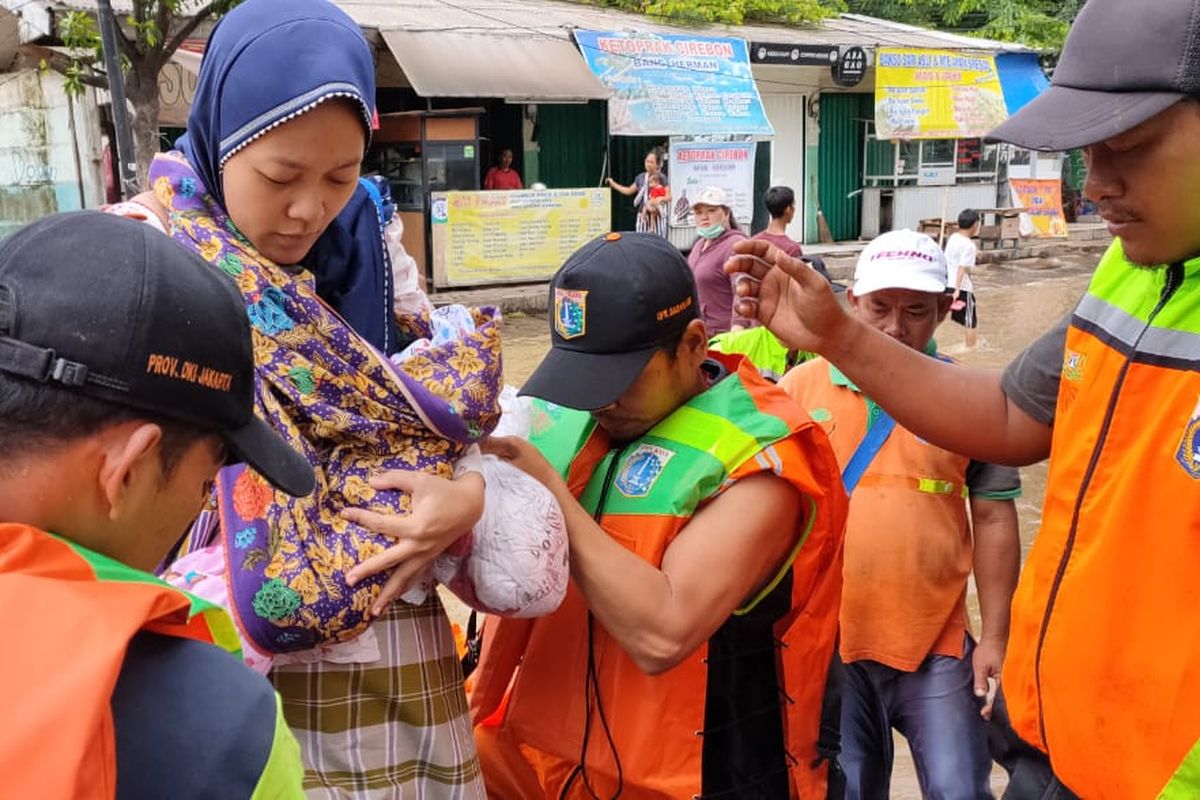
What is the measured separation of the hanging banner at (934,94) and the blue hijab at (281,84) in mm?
16489

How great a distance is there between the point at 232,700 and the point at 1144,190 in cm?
141

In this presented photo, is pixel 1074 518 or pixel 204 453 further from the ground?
pixel 204 453

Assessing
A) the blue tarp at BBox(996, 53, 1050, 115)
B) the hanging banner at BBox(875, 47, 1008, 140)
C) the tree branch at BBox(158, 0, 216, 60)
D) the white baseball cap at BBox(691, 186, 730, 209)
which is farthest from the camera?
the blue tarp at BBox(996, 53, 1050, 115)

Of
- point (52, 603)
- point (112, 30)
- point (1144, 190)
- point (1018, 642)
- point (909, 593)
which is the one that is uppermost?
point (112, 30)

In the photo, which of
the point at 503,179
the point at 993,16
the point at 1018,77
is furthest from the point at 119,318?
the point at 993,16

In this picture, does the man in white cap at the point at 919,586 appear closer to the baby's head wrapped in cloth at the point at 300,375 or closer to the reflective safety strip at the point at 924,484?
the reflective safety strip at the point at 924,484

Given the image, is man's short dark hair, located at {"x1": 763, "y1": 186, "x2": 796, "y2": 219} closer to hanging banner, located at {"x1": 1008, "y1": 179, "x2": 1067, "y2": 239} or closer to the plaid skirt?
the plaid skirt

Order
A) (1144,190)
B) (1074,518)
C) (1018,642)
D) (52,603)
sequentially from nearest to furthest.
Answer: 1. (52,603)
2. (1144,190)
3. (1074,518)
4. (1018,642)

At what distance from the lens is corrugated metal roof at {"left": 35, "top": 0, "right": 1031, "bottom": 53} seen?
12.8 m

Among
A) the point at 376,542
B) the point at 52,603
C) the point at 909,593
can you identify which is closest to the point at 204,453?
the point at 52,603

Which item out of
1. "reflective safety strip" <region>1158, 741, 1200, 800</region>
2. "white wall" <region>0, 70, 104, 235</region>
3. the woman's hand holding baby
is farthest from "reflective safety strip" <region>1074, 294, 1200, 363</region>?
"white wall" <region>0, 70, 104, 235</region>

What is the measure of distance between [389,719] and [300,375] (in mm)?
551

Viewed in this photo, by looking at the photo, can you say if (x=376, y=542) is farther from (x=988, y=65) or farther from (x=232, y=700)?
(x=988, y=65)

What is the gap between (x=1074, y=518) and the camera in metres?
1.73
